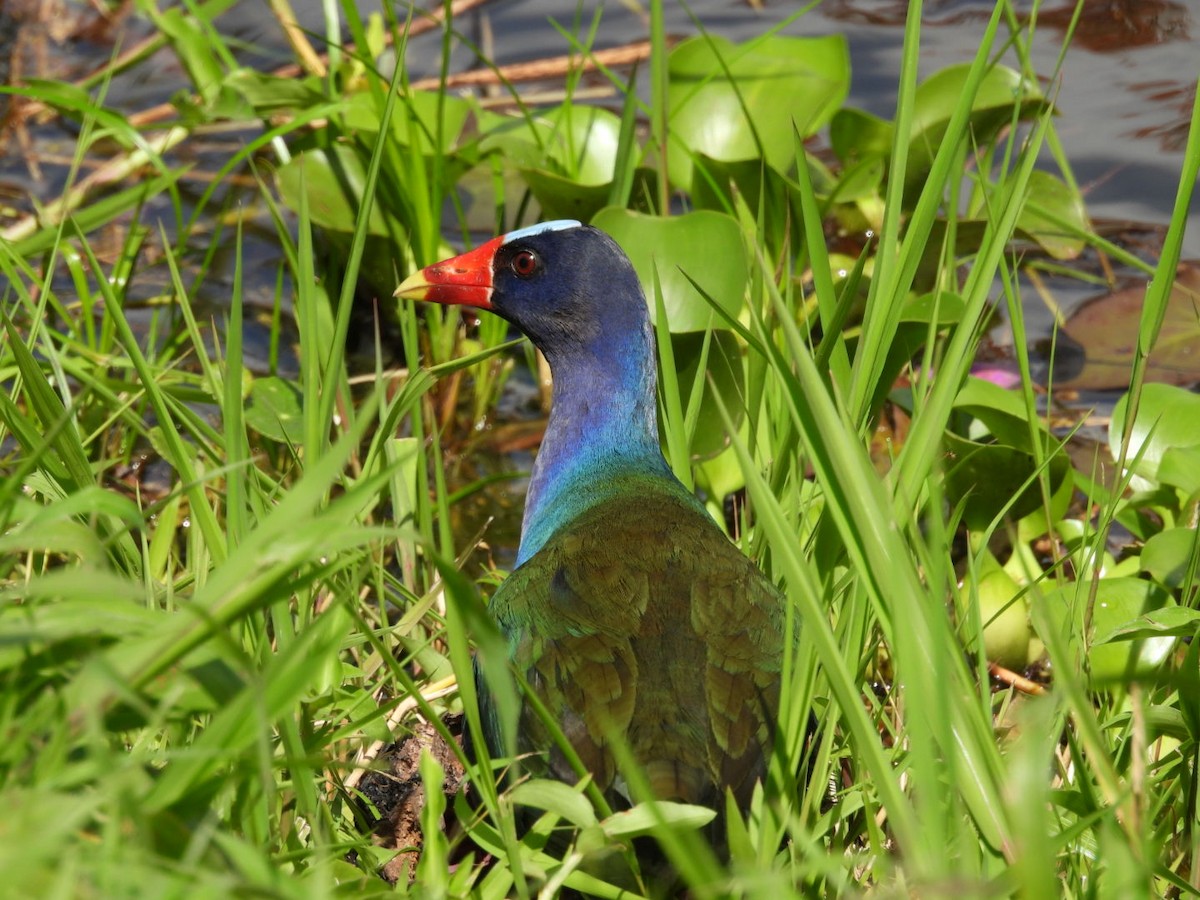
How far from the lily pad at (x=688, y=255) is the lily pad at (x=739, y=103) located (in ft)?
2.17

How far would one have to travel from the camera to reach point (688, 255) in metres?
2.76

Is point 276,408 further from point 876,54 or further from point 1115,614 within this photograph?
point 876,54

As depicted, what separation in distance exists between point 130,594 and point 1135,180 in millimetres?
3696

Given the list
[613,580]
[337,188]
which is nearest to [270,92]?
[337,188]

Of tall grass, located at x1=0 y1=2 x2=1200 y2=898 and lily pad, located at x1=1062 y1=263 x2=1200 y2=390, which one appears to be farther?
lily pad, located at x1=1062 y1=263 x2=1200 y2=390

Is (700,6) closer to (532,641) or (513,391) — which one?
(513,391)

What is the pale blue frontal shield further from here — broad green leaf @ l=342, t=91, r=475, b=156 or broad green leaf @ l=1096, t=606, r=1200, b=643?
broad green leaf @ l=1096, t=606, r=1200, b=643

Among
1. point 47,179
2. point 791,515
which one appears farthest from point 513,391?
point 791,515

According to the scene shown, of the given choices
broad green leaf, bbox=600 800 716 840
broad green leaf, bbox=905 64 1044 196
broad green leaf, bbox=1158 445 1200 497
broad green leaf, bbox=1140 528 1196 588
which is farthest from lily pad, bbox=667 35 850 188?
broad green leaf, bbox=600 800 716 840

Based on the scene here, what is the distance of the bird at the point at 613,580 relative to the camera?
1.69 metres

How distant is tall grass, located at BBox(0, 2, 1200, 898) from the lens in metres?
1.18

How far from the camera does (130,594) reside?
3.76ft

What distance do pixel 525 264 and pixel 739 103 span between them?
1.01m

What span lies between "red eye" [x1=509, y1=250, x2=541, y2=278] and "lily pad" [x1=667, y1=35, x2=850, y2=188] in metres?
0.86
